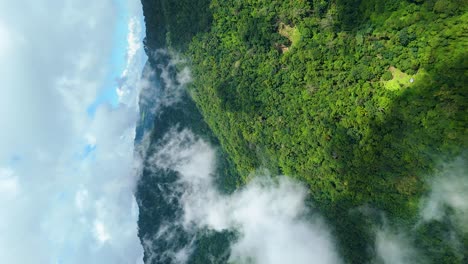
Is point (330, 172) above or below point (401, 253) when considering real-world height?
above

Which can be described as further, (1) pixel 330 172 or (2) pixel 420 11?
(1) pixel 330 172

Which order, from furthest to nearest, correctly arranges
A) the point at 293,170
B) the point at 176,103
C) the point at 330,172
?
the point at 176,103 → the point at 293,170 → the point at 330,172

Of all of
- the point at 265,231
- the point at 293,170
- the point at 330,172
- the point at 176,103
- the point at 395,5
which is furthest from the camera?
the point at 176,103

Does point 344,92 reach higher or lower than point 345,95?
higher

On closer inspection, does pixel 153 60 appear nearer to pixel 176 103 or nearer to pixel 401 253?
pixel 176 103

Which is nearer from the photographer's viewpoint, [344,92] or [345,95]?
[345,95]

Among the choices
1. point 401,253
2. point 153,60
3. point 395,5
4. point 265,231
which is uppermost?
point 153,60

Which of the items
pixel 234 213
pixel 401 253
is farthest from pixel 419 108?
pixel 234 213
